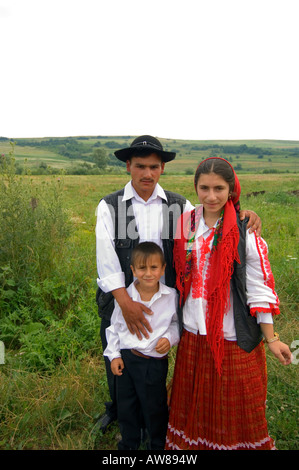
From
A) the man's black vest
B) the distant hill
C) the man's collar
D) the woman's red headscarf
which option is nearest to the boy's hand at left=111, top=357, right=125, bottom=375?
the man's black vest

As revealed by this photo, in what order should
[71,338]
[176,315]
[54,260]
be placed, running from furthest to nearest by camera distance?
[54,260] → [71,338] → [176,315]

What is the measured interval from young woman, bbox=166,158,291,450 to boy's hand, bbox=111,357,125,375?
396mm

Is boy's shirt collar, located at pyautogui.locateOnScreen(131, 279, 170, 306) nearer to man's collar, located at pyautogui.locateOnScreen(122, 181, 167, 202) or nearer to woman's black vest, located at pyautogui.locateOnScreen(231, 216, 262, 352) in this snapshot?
woman's black vest, located at pyautogui.locateOnScreen(231, 216, 262, 352)

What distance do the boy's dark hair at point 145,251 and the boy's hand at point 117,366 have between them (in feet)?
2.16

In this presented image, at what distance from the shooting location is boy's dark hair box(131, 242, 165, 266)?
2.12 metres

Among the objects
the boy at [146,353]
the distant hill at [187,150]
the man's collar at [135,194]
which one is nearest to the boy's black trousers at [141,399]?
the boy at [146,353]

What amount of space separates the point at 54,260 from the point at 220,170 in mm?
2957

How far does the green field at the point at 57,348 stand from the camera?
262 cm

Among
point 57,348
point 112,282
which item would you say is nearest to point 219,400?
point 112,282

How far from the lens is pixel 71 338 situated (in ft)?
11.8

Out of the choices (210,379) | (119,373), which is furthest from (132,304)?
(210,379)

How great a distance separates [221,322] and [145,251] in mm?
628

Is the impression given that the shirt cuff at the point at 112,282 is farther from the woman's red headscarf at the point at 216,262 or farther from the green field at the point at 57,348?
the green field at the point at 57,348

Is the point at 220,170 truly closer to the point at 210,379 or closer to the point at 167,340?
the point at 167,340
